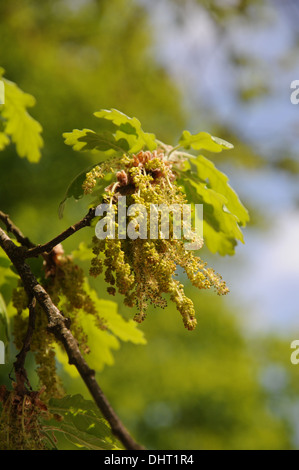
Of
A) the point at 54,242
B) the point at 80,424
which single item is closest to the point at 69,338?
the point at 54,242

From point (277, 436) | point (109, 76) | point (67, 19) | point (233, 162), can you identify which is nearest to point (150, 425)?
point (277, 436)

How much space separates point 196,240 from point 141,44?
10.2 m

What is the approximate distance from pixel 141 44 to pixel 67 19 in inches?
85.6

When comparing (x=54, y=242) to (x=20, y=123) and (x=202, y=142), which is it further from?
(x=20, y=123)

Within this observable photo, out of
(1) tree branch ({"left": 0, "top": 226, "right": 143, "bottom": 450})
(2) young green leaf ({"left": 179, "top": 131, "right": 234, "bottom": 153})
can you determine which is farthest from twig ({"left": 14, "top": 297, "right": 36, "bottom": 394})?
(2) young green leaf ({"left": 179, "top": 131, "right": 234, "bottom": 153})

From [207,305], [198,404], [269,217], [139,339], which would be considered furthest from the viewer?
[269,217]

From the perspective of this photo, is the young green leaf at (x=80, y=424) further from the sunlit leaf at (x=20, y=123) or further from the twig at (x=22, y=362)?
the sunlit leaf at (x=20, y=123)

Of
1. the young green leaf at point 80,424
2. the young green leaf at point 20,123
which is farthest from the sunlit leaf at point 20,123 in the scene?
the young green leaf at point 80,424

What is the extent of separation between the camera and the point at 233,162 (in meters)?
12.4
